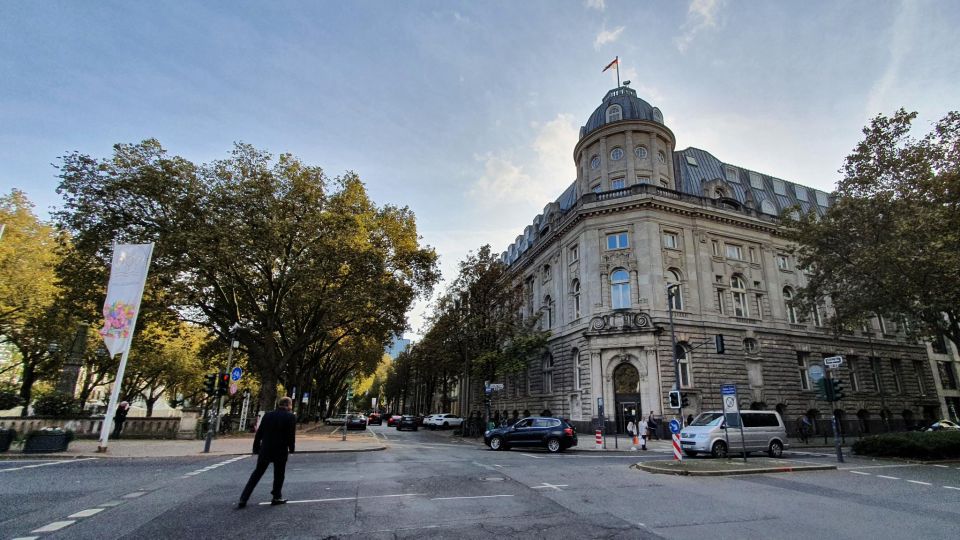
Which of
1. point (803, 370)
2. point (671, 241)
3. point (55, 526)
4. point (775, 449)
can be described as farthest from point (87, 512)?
point (803, 370)

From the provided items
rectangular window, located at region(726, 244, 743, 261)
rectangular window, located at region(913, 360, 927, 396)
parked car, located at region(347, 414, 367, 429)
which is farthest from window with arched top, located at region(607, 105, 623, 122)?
rectangular window, located at region(913, 360, 927, 396)

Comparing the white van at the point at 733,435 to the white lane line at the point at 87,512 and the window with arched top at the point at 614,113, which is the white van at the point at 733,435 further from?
the window with arched top at the point at 614,113

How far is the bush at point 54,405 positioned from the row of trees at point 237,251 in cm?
469

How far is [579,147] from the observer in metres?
38.1

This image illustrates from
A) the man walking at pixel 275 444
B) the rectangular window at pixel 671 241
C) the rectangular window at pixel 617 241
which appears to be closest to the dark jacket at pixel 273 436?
the man walking at pixel 275 444

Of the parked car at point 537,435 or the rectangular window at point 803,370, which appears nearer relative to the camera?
the parked car at point 537,435

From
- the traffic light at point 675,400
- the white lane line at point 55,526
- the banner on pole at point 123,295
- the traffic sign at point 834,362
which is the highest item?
the banner on pole at point 123,295

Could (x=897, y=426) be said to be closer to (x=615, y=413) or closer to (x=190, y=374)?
(x=615, y=413)

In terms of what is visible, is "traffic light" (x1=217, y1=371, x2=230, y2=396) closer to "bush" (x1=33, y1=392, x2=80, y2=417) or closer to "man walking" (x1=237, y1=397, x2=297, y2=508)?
"bush" (x1=33, y1=392, x2=80, y2=417)

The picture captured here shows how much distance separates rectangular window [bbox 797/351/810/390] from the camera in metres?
32.5

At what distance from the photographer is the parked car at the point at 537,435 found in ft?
64.6

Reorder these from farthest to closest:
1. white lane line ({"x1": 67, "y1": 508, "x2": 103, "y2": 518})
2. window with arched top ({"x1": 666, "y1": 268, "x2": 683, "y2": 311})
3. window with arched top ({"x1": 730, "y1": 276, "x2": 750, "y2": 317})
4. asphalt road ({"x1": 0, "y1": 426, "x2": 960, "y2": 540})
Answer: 1. window with arched top ({"x1": 730, "y1": 276, "x2": 750, "y2": 317})
2. window with arched top ({"x1": 666, "y1": 268, "x2": 683, "y2": 311})
3. white lane line ({"x1": 67, "y1": 508, "x2": 103, "y2": 518})
4. asphalt road ({"x1": 0, "y1": 426, "x2": 960, "y2": 540})

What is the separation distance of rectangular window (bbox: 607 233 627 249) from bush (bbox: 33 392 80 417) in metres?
31.5

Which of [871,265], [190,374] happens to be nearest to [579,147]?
[871,265]
